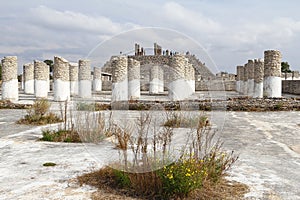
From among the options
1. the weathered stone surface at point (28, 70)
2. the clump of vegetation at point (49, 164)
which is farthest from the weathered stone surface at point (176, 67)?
the weathered stone surface at point (28, 70)

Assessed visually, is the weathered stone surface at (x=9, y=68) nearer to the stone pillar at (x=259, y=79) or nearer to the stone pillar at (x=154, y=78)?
the stone pillar at (x=154, y=78)

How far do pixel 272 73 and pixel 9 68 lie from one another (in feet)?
51.1

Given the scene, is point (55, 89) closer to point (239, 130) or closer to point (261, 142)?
point (239, 130)

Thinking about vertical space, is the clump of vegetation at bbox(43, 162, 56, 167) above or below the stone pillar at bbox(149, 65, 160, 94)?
below

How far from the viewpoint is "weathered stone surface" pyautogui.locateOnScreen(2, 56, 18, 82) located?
19266mm

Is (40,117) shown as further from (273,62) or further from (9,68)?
(273,62)

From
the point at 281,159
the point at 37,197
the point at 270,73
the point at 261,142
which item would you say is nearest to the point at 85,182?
the point at 37,197

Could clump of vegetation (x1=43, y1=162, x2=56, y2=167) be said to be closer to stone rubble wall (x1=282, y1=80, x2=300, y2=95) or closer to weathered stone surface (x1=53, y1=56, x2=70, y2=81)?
weathered stone surface (x1=53, y1=56, x2=70, y2=81)

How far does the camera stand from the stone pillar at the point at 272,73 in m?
17.9

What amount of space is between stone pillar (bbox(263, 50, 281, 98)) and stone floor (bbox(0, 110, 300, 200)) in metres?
10.3

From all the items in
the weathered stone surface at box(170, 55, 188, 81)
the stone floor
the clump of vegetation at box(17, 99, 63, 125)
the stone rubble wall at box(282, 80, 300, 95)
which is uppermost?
the weathered stone surface at box(170, 55, 188, 81)

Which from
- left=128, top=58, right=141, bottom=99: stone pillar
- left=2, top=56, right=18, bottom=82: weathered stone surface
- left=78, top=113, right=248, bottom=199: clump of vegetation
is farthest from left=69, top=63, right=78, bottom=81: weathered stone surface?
left=78, top=113, right=248, bottom=199: clump of vegetation

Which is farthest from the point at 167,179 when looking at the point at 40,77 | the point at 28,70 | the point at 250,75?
the point at 28,70

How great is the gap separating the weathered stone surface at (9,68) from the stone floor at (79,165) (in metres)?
12.2
